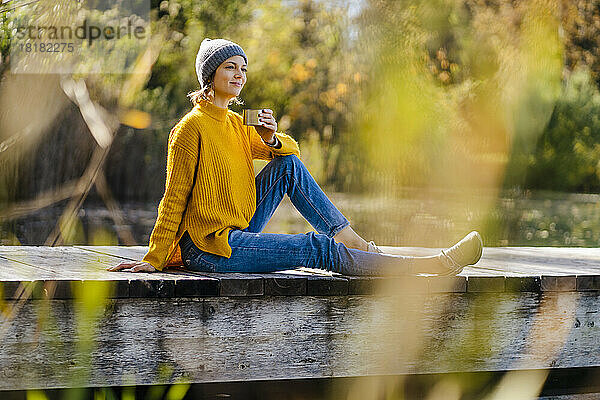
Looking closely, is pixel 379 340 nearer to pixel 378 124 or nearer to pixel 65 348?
pixel 65 348

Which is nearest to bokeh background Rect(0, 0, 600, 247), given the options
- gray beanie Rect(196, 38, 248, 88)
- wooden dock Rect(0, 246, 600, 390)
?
gray beanie Rect(196, 38, 248, 88)

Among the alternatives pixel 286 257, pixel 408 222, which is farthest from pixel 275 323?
pixel 408 222

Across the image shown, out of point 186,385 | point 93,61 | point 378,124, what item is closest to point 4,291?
point 186,385

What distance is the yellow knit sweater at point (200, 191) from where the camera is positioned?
95.7 inches

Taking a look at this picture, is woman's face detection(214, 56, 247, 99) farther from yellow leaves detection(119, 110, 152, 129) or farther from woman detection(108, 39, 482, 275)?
yellow leaves detection(119, 110, 152, 129)

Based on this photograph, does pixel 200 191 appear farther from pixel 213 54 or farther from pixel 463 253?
pixel 463 253

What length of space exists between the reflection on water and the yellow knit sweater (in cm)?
370

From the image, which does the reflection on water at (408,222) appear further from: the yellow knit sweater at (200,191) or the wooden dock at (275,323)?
the wooden dock at (275,323)

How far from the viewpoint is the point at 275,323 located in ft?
7.58

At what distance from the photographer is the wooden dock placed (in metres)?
2.13

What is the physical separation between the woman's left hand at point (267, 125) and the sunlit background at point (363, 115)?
2.73 meters

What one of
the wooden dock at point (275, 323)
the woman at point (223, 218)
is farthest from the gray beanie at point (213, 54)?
the wooden dock at point (275, 323)

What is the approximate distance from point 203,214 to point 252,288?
28cm

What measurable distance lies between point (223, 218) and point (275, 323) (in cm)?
33
